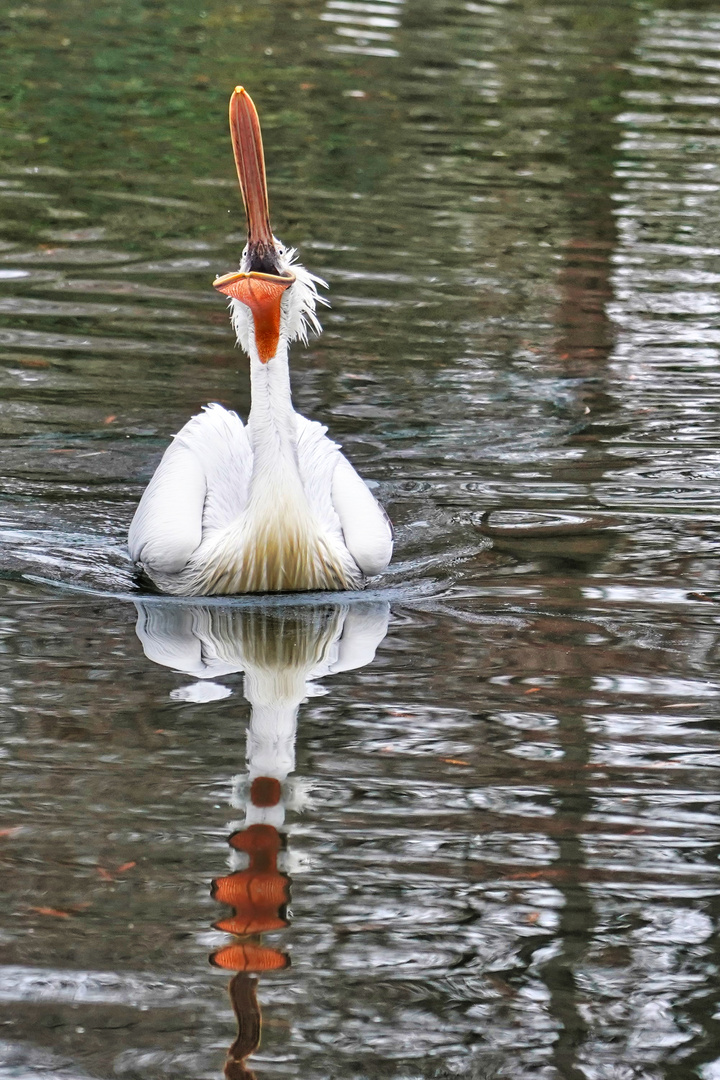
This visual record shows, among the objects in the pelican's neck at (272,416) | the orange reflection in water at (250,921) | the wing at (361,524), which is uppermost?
the pelican's neck at (272,416)

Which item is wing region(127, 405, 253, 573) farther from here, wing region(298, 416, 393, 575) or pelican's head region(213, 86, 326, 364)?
pelican's head region(213, 86, 326, 364)

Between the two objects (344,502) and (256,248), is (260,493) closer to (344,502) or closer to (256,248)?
(344,502)

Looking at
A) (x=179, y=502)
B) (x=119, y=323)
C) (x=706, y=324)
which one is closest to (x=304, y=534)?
(x=179, y=502)

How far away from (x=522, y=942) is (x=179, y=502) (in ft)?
8.38

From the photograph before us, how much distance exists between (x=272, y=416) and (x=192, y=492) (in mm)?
490

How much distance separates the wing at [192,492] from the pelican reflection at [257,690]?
0.22 meters

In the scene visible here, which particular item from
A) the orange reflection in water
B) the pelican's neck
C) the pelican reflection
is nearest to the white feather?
the pelican's neck

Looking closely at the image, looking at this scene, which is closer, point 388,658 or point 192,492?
point 388,658

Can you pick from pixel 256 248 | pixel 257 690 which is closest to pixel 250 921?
pixel 257 690

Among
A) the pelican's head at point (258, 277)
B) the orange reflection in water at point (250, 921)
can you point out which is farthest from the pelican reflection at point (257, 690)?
the pelican's head at point (258, 277)

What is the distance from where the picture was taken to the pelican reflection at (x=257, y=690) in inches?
140

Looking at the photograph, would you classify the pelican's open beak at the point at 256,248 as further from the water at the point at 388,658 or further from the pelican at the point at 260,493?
the water at the point at 388,658

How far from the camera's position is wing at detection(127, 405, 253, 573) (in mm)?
5703

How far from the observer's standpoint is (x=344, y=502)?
5.98 meters
